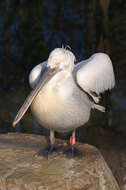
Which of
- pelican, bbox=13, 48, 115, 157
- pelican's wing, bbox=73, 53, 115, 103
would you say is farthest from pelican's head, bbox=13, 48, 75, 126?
pelican's wing, bbox=73, 53, 115, 103

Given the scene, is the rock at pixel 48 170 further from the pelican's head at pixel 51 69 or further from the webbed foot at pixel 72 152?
the pelican's head at pixel 51 69

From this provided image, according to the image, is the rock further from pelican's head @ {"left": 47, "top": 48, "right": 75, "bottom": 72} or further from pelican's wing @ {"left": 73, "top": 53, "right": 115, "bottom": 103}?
pelican's head @ {"left": 47, "top": 48, "right": 75, "bottom": 72}

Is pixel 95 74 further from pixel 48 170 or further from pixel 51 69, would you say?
pixel 48 170

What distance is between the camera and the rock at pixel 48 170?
3.94 meters

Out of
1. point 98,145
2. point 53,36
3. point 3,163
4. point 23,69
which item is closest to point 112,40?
point 53,36

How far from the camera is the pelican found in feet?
14.0

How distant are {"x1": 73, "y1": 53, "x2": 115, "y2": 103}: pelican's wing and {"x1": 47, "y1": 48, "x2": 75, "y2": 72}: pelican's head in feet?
0.31

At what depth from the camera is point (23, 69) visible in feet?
29.2

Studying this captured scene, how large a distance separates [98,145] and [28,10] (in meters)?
5.54

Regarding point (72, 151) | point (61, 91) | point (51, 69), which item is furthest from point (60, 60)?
point (72, 151)

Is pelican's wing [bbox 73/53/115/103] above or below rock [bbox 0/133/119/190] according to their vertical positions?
above

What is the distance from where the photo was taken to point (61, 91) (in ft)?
14.0

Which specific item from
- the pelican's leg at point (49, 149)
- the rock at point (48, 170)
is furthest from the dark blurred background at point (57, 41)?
the rock at point (48, 170)

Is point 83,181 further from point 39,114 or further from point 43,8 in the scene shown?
point 43,8
